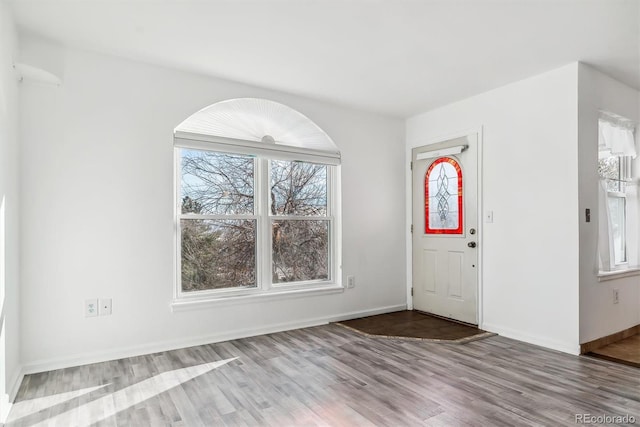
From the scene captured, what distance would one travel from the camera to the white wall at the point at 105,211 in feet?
9.22

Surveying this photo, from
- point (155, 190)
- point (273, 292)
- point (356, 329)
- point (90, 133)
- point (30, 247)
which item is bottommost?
point (356, 329)

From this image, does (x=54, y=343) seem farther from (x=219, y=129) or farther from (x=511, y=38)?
(x=511, y=38)

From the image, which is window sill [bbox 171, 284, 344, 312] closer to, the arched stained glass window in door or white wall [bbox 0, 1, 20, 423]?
white wall [bbox 0, 1, 20, 423]

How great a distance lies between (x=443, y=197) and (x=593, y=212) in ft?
4.79

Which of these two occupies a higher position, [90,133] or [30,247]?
[90,133]

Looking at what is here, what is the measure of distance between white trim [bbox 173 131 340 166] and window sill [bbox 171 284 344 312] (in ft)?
4.51

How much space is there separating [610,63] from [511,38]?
3.77 ft

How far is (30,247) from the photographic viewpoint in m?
2.78

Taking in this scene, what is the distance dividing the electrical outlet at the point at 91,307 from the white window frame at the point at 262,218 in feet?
1.92

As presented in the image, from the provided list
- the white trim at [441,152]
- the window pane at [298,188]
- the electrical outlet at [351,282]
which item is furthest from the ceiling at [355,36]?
the electrical outlet at [351,282]

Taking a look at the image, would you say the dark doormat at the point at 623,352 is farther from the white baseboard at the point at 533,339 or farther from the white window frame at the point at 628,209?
the white window frame at the point at 628,209

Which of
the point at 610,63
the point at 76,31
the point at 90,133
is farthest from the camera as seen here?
the point at 610,63

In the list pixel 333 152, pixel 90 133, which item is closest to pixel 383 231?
pixel 333 152

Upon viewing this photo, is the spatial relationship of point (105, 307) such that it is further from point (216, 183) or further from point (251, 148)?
point (251, 148)
